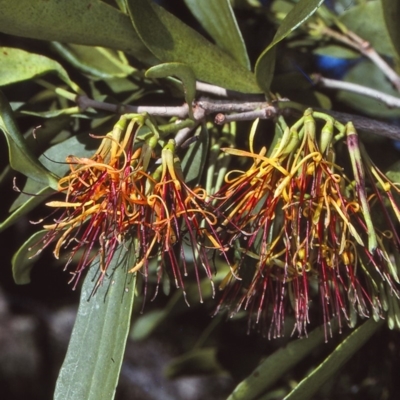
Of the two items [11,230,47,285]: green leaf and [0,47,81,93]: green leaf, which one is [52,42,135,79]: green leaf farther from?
[11,230,47,285]: green leaf

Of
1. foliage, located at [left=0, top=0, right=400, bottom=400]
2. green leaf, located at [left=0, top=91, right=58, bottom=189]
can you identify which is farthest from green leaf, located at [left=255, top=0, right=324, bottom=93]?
green leaf, located at [left=0, top=91, right=58, bottom=189]

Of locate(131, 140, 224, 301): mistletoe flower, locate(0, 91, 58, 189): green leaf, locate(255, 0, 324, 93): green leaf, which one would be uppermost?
locate(255, 0, 324, 93): green leaf

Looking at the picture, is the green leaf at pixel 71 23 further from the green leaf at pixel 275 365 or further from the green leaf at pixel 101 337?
the green leaf at pixel 275 365

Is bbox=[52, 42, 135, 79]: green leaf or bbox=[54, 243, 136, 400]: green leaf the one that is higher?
bbox=[52, 42, 135, 79]: green leaf

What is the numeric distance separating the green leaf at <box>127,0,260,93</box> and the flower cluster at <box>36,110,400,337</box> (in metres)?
0.07

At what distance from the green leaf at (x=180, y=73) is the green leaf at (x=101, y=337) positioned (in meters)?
0.16

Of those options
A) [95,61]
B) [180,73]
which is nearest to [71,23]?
[180,73]

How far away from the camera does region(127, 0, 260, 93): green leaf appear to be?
63cm

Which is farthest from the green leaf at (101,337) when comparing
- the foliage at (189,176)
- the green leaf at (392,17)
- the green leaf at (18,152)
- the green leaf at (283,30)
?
the green leaf at (392,17)

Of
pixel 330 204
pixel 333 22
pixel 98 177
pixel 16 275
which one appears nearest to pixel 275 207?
pixel 330 204

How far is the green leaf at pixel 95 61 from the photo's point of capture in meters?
0.82

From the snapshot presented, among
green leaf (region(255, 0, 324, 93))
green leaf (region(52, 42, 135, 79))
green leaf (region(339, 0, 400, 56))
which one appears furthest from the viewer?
green leaf (region(339, 0, 400, 56))

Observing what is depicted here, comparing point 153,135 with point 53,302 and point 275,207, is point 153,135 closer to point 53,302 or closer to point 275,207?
point 275,207

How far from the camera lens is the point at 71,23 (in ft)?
2.05
